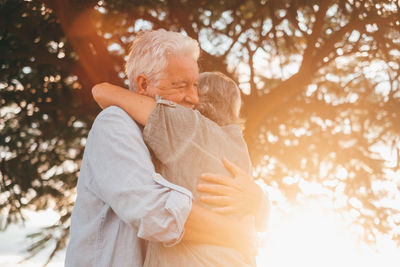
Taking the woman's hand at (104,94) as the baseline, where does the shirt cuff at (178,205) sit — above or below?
below

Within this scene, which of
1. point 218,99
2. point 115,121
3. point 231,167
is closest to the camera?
point 115,121

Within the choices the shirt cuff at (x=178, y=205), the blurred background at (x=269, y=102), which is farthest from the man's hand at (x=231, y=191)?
the blurred background at (x=269, y=102)

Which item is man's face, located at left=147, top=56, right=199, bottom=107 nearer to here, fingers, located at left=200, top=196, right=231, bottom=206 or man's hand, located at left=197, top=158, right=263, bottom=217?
man's hand, located at left=197, top=158, right=263, bottom=217

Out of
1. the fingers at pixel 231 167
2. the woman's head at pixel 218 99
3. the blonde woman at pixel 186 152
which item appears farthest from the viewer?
the woman's head at pixel 218 99

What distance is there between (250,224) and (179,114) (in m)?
0.53

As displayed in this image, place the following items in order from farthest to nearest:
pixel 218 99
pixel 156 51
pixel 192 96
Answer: pixel 218 99 → pixel 192 96 → pixel 156 51

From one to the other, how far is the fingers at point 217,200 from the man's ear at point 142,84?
551mm

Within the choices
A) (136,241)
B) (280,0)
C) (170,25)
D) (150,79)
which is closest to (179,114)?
(150,79)

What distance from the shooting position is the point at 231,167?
67.8 inches

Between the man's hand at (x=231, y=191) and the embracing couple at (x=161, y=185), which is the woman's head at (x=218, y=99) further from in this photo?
the man's hand at (x=231, y=191)

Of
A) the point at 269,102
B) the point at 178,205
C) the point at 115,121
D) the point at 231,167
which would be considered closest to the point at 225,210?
the point at 231,167

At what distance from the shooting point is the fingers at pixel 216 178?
5.30ft

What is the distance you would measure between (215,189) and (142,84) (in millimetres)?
569

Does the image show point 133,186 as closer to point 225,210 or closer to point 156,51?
point 225,210
